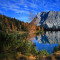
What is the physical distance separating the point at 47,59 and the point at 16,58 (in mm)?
2240

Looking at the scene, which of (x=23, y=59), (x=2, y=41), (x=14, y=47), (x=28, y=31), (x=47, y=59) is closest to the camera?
(x=23, y=59)

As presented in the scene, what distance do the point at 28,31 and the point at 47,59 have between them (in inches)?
162

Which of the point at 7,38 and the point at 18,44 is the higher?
the point at 7,38

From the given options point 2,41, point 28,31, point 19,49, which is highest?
point 28,31

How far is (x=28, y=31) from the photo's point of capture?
948 cm

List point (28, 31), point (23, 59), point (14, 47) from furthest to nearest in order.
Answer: point (28, 31) < point (14, 47) < point (23, 59)

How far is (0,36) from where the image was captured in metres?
6.73

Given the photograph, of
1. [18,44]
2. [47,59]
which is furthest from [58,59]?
[18,44]

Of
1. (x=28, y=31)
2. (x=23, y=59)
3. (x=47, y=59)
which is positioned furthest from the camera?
(x=28, y=31)

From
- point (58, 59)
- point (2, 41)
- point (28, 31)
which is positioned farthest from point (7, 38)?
point (58, 59)

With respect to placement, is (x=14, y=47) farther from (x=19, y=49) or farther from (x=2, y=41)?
(x=2, y=41)

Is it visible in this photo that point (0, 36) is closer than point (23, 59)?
No

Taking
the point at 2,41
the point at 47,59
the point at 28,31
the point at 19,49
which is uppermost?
the point at 28,31

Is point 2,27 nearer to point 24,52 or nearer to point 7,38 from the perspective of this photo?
point 7,38
